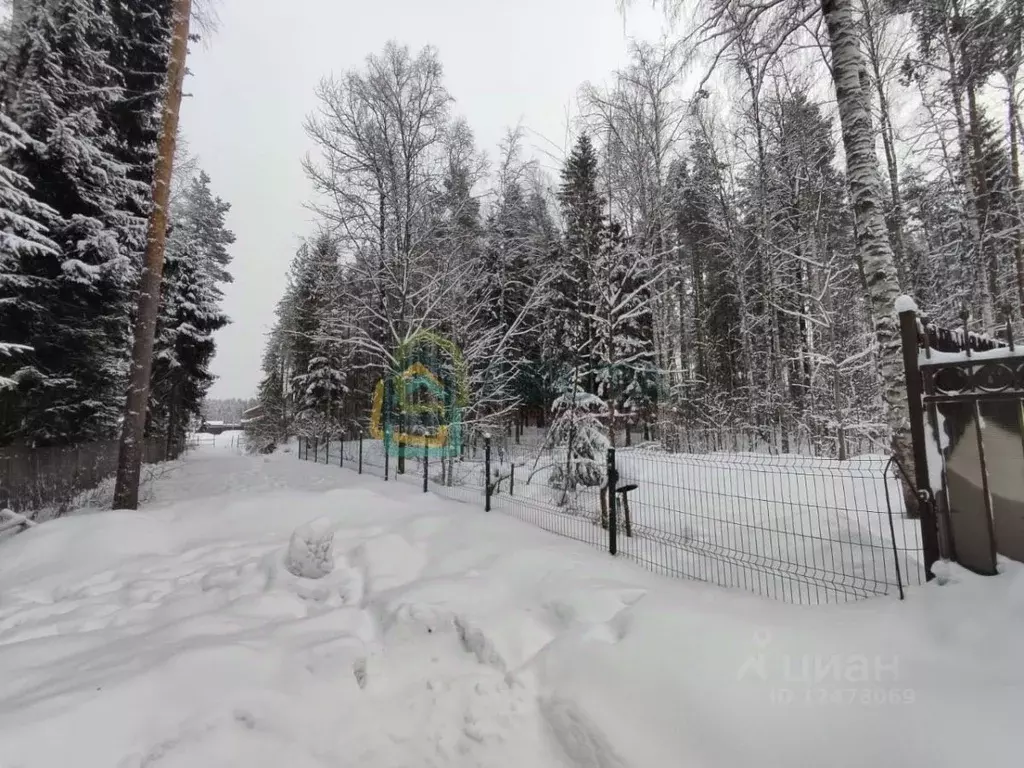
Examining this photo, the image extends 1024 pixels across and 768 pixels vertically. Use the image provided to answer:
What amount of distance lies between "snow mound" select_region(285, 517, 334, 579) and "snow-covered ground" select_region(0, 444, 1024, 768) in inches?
4.6

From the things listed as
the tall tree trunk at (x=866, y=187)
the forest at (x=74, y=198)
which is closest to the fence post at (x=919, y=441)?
the tall tree trunk at (x=866, y=187)

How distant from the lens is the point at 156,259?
757 centimetres

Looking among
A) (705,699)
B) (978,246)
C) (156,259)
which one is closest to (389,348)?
(156,259)

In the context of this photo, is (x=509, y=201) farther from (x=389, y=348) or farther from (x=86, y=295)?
(x=86, y=295)

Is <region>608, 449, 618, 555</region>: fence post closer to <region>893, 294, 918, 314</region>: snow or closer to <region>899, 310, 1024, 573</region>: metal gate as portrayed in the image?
<region>899, 310, 1024, 573</region>: metal gate

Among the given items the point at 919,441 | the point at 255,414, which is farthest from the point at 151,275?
the point at 255,414

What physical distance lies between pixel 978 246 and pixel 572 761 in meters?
12.6

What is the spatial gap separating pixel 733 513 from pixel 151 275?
30.5 ft

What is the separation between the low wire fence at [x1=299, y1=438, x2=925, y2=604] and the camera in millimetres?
3863

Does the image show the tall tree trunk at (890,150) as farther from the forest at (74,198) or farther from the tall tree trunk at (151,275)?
the forest at (74,198)

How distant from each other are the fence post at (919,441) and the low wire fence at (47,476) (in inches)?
494

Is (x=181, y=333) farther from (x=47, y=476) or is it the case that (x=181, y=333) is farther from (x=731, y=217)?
(x=731, y=217)

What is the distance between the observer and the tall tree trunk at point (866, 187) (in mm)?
5305

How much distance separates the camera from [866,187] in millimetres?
5352
